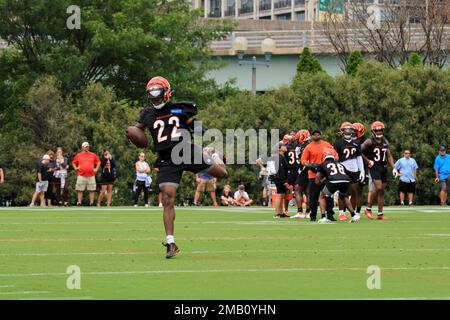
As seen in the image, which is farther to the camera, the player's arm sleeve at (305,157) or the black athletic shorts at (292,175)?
the black athletic shorts at (292,175)

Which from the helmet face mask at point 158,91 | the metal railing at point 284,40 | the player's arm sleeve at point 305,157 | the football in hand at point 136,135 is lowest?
the football in hand at point 136,135

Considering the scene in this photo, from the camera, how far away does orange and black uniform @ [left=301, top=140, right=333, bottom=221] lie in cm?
2400

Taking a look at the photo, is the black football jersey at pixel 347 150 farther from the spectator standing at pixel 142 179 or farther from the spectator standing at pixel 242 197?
the spectator standing at pixel 242 197

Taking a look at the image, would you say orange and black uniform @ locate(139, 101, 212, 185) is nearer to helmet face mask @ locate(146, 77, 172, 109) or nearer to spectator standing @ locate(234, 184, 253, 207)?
helmet face mask @ locate(146, 77, 172, 109)

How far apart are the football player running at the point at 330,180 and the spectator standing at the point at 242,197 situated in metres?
15.4

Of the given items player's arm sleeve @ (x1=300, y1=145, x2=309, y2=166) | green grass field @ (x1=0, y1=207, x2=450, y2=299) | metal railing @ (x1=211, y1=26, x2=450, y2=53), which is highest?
metal railing @ (x1=211, y1=26, x2=450, y2=53)

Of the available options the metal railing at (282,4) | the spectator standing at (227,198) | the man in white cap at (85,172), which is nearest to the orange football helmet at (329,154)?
the man in white cap at (85,172)

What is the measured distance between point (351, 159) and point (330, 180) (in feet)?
A: 3.64

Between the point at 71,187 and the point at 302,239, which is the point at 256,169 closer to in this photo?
the point at 71,187

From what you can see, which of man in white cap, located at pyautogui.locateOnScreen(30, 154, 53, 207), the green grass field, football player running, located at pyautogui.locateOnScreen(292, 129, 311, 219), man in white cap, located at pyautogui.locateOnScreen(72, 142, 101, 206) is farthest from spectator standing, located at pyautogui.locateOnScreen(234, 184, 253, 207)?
the green grass field

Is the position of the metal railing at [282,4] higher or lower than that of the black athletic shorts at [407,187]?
higher

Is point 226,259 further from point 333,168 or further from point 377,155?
point 377,155

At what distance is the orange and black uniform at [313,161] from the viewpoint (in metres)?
24.0

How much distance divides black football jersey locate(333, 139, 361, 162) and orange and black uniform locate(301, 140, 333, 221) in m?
0.34
